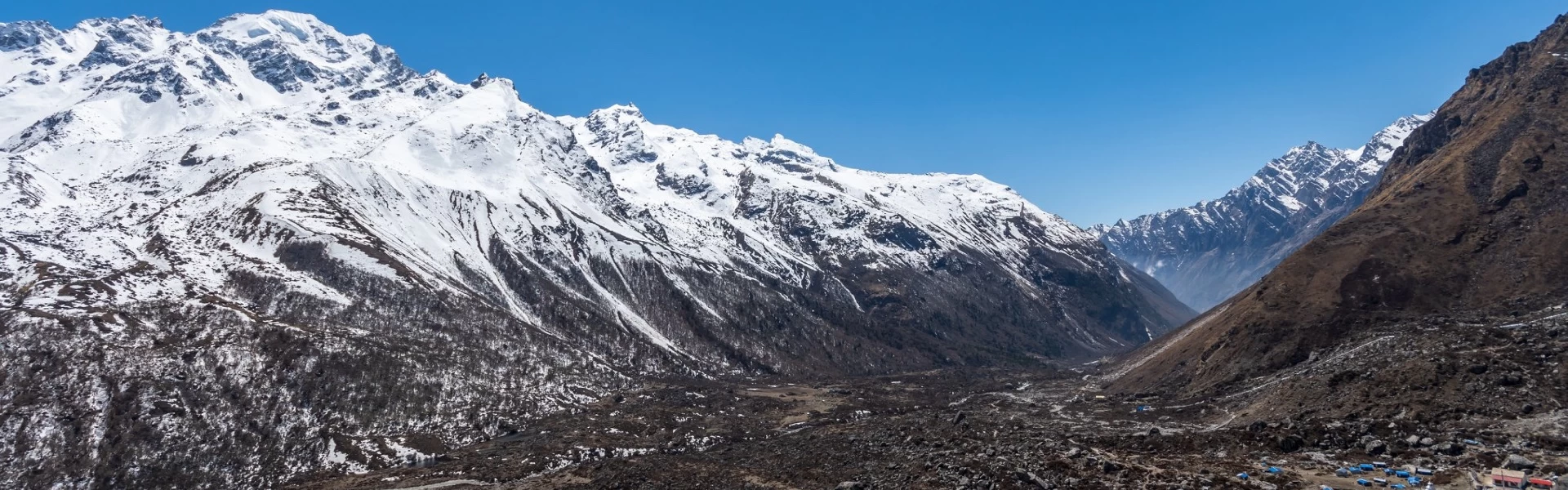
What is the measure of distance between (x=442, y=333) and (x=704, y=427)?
73.8 m

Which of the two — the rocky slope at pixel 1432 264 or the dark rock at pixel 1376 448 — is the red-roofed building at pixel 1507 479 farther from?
the rocky slope at pixel 1432 264

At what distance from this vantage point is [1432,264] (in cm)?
12012

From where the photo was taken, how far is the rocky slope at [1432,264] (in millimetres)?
108250

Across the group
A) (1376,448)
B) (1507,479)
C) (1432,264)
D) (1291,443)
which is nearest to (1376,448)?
(1376,448)

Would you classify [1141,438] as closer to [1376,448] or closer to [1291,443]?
[1291,443]

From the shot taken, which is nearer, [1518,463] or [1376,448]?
[1518,463]

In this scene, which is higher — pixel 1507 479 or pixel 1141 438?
pixel 1141 438

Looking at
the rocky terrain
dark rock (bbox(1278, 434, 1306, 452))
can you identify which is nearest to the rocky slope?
the rocky terrain

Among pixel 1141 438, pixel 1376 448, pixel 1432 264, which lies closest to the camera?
pixel 1376 448

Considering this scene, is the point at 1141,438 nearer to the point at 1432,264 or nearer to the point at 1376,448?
the point at 1376,448

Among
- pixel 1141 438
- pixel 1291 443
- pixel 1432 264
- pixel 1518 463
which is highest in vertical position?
pixel 1432 264

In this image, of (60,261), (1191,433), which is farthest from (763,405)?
(60,261)

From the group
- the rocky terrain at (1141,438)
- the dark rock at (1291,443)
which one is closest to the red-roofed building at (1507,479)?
the rocky terrain at (1141,438)

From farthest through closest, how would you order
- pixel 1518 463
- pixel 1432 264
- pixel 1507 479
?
1. pixel 1432 264
2. pixel 1518 463
3. pixel 1507 479
